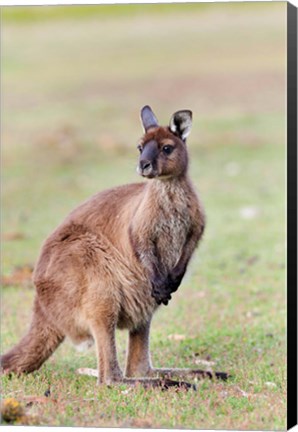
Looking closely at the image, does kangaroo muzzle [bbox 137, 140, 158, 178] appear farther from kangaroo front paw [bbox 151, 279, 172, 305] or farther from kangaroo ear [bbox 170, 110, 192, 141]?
kangaroo front paw [bbox 151, 279, 172, 305]

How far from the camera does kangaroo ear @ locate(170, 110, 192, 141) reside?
630 cm

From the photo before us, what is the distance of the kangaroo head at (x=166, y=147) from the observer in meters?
6.22

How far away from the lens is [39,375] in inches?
267

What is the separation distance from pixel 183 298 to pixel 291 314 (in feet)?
13.2

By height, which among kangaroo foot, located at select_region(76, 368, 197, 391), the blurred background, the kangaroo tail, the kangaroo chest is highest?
the blurred background

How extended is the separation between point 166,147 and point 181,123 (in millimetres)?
192

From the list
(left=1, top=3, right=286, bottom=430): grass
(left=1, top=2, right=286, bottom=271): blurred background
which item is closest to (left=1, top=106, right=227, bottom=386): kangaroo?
(left=1, top=3, right=286, bottom=430): grass

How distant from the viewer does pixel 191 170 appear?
52.6ft

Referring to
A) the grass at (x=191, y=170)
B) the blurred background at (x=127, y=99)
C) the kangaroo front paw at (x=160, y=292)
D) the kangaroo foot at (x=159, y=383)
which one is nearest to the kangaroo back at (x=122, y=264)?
the kangaroo front paw at (x=160, y=292)

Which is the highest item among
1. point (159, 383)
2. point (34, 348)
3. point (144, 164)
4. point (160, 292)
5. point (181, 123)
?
point (181, 123)

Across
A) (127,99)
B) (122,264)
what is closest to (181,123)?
(122,264)

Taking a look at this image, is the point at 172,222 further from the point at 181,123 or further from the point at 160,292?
the point at 181,123

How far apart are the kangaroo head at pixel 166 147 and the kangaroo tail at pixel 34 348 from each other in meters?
1.32

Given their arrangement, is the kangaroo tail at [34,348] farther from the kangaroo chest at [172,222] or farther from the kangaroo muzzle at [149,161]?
the kangaroo muzzle at [149,161]
